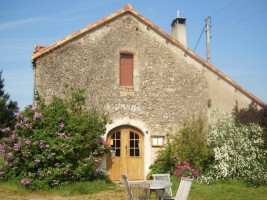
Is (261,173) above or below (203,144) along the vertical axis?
below

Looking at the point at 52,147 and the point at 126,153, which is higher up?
the point at 52,147

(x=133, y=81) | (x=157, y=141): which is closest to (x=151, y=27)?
(x=133, y=81)

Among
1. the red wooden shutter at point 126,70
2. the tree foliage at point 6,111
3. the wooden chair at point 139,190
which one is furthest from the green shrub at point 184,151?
the tree foliage at point 6,111

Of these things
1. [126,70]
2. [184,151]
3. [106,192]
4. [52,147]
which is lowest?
[106,192]

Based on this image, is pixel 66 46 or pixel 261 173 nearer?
pixel 261 173

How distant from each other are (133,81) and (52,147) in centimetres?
457

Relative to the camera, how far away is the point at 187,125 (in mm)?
12078

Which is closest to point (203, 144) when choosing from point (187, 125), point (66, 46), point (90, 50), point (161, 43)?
point (187, 125)

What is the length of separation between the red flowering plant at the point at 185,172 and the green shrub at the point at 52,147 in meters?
2.90

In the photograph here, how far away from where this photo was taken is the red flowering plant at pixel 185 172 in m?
10.9

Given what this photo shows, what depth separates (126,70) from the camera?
39.5 ft

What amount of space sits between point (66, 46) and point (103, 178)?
17.5 feet

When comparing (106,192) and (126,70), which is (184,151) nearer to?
(106,192)

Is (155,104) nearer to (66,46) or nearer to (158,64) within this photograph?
(158,64)
